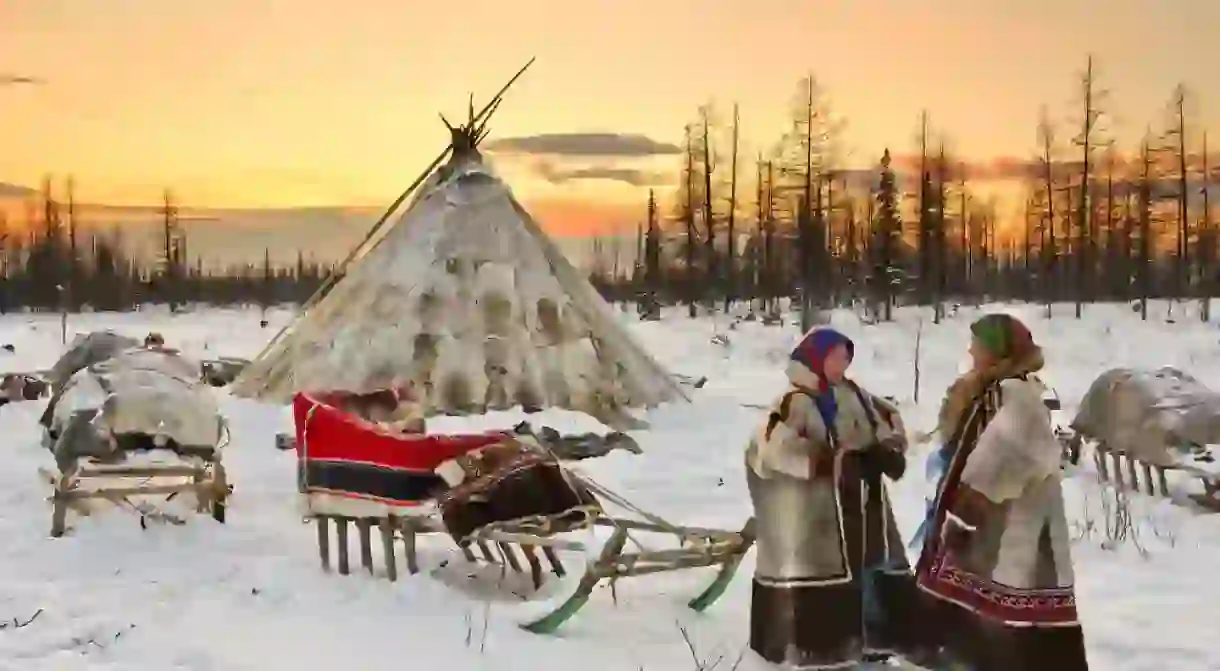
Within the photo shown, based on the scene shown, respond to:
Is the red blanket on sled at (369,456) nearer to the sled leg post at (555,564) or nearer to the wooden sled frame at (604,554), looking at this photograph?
the wooden sled frame at (604,554)

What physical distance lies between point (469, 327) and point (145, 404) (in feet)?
15.3

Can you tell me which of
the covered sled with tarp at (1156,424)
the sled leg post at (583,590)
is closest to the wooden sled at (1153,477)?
the covered sled with tarp at (1156,424)

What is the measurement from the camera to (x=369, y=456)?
7402 mm

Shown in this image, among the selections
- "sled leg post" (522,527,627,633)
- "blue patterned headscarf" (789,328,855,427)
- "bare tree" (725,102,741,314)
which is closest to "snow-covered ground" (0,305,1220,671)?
"sled leg post" (522,527,627,633)

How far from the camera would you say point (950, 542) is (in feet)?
17.1

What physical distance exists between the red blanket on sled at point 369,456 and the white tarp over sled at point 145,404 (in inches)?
80.8

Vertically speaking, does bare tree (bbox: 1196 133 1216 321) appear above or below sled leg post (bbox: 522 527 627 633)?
above

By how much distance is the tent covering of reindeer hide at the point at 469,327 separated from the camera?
13.4 meters

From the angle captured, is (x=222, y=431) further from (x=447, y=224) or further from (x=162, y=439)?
(x=447, y=224)

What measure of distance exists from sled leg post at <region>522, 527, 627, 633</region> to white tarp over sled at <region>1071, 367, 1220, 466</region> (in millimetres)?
6612

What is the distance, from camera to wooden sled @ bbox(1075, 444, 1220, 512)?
1008cm

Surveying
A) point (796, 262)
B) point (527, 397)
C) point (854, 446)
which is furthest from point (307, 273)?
point (854, 446)

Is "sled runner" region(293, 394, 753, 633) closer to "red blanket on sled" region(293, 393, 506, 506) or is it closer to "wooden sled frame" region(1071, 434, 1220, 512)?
"red blanket on sled" region(293, 393, 506, 506)

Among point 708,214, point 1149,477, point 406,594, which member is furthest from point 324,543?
point 708,214
